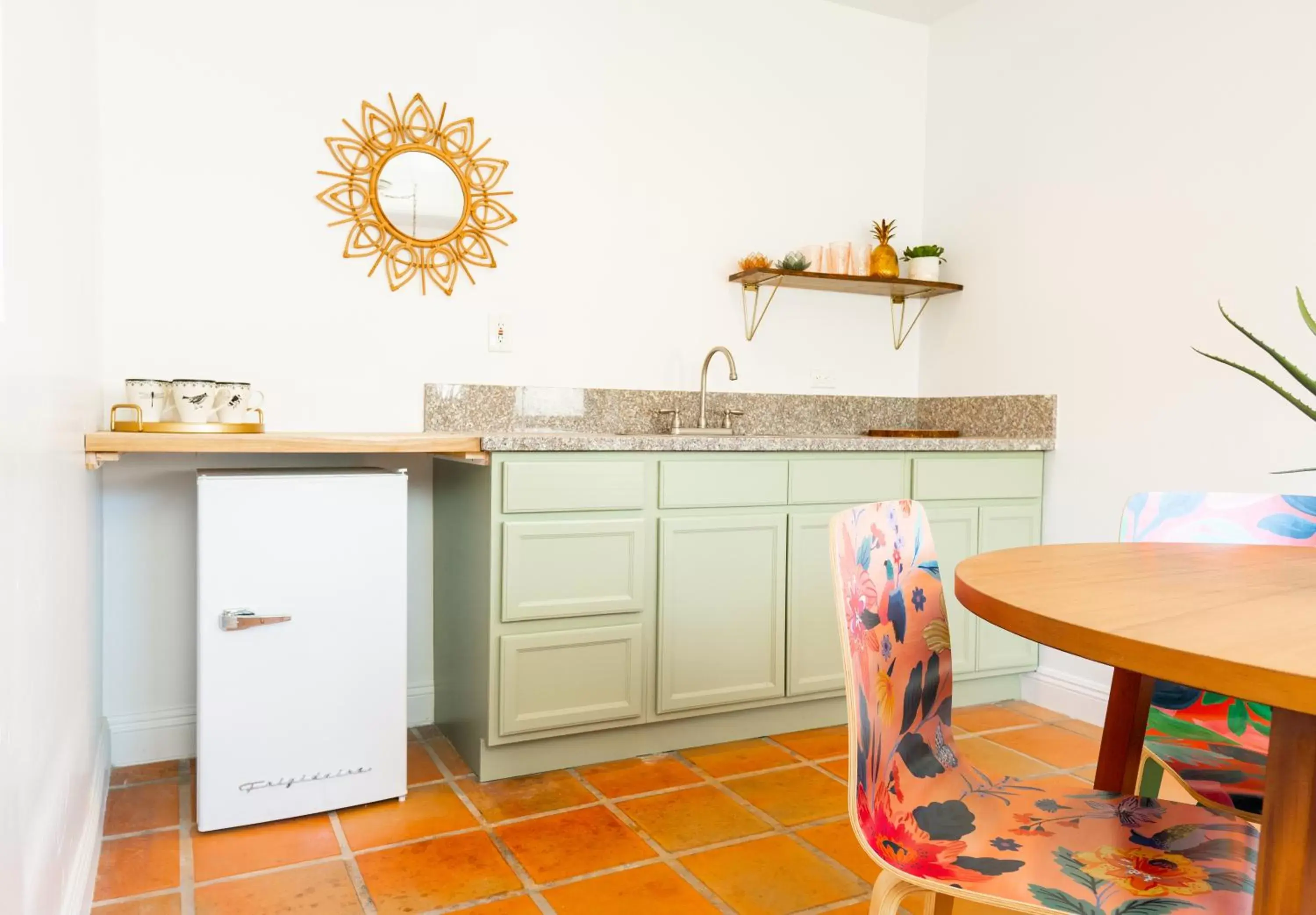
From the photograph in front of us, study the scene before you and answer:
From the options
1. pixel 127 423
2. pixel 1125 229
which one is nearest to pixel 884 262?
pixel 1125 229

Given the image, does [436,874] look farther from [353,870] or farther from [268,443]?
[268,443]

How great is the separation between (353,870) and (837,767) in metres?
1.26

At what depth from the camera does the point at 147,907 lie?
1781mm

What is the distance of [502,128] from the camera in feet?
9.48

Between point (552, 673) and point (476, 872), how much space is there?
0.57 m

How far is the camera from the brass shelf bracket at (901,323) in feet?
11.8

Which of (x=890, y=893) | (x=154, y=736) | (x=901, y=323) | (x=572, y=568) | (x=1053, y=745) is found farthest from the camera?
(x=901, y=323)

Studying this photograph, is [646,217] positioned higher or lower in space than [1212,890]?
higher

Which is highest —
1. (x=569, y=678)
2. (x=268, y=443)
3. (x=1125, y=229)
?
(x=1125, y=229)

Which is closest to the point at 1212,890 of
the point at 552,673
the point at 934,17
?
the point at 552,673

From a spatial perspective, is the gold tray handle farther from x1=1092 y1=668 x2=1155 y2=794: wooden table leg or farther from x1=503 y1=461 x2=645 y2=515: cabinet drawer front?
x1=1092 y1=668 x2=1155 y2=794: wooden table leg

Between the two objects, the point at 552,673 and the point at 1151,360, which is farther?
the point at 1151,360

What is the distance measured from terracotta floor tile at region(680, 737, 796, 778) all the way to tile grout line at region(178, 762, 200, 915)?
3.99 ft

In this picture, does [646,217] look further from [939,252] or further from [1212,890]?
[1212,890]
